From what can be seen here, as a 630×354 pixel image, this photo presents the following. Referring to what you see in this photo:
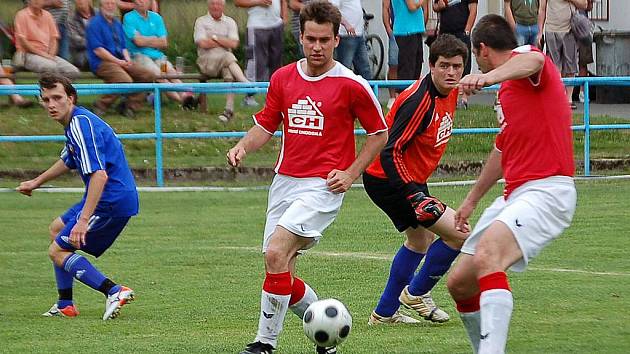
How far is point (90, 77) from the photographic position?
17.1m

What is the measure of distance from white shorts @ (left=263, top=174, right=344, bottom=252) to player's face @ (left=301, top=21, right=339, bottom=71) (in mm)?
664

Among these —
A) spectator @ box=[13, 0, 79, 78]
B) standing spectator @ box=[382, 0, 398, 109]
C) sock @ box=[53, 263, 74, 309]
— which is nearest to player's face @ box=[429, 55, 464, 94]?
sock @ box=[53, 263, 74, 309]

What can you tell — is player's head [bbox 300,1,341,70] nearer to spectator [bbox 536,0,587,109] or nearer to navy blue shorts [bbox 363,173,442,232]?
navy blue shorts [bbox 363,173,442,232]

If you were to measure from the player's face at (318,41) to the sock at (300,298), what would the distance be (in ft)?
4.12

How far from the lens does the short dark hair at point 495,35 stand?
21.5 ft

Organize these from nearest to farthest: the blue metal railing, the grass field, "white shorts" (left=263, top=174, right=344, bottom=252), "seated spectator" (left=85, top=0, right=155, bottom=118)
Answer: "white shorts" (left=263, top=174, right=344, bottom=252)
the grass field
the blue metal railing
"seated spectator" (left=85, top=0, right=155, bottom=118)

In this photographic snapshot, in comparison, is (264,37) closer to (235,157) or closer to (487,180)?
(235,157)

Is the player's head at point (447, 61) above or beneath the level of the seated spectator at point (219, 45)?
above

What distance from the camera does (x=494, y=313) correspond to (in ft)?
20.6

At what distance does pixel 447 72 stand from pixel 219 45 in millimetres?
9940

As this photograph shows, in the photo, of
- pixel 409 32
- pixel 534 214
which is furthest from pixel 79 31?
pixel 534 214

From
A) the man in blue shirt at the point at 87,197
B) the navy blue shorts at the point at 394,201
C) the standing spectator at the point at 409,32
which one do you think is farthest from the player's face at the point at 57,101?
the standing spectator at the point at 409,32

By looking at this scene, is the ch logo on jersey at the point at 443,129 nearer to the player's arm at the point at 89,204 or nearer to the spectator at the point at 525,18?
the player's arm at the point at 89,204

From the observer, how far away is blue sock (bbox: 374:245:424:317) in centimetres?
829
